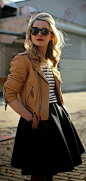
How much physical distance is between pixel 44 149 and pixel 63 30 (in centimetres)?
1171

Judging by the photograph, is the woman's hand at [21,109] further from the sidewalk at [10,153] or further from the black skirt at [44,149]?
the sidewalk at [10,153]

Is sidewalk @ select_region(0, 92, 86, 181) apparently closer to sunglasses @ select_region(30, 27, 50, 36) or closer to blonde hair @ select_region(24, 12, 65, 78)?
blonde hair @ select_region(24, 12, 65, 78)

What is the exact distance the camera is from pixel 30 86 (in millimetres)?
1951

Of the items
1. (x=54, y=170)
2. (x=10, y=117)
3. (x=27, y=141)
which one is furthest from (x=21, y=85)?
(x=10, y=117)

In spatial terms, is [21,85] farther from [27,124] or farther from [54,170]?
[54,170]

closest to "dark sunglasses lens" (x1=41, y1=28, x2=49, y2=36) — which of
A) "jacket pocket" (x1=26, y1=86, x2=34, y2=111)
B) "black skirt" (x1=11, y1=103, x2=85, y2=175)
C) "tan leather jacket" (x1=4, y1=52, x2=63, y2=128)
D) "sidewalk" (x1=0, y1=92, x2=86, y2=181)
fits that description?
"tan leather jacket" (x1=4, y1=52, x2=63, y2=128)

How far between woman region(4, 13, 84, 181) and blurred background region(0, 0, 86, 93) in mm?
8965

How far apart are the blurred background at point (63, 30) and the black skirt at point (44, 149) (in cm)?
916

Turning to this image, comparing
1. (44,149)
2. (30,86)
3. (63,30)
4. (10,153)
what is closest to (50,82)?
(30,86)

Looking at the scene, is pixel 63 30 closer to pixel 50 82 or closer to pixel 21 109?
pixel 50 82

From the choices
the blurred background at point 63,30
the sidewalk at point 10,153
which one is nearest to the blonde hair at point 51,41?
the sidewalk at point 10,153

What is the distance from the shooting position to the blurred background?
11.2 m

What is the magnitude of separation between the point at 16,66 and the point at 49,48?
1.59ft

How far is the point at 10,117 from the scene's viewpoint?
20.5 feet
